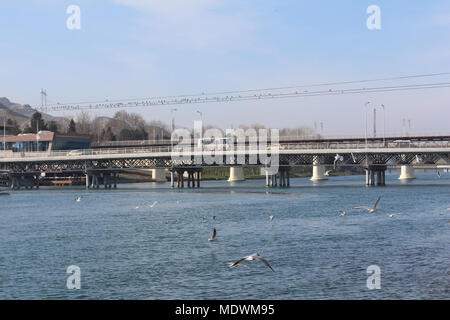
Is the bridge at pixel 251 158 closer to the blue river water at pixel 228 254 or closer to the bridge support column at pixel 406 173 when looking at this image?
the blue river water at pixel 228 254

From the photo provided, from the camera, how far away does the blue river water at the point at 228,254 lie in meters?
31.4

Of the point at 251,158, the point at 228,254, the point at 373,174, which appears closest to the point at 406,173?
the point at 373,174

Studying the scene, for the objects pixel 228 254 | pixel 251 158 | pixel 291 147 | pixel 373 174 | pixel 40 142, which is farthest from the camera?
pixel 40 142

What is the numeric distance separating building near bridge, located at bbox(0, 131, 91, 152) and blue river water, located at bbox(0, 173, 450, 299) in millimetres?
92617

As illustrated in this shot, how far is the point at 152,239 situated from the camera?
5088cm

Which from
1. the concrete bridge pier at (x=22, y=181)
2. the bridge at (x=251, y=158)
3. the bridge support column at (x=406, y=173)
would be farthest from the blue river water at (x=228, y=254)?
the bridge support column at (x=406, y=173)

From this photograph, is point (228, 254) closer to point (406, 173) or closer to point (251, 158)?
point (251, 158)

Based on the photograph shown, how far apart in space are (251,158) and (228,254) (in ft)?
286

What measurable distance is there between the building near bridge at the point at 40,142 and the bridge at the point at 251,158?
16.7 ft

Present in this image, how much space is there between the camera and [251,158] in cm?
12862

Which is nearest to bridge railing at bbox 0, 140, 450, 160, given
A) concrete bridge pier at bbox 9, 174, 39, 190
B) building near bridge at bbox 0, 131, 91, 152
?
building near bridge at bbox 0, 131, 91, 152

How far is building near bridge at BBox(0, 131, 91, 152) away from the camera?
164m
